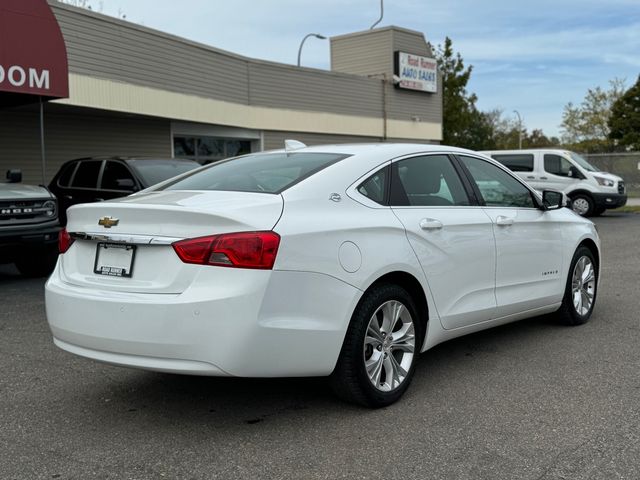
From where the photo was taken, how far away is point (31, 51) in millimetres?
11211

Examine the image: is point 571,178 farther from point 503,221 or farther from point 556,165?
point 503,221

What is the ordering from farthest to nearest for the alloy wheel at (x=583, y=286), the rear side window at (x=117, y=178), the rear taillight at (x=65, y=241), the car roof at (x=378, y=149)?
the rear side window at (x=117, y=178) → the alloy wheel at (x=583, y=286) → the car roof at (x=378, y=149) → the rear taillight at (x=65, y=241)

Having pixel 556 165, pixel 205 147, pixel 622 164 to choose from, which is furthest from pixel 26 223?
pixel 622 164

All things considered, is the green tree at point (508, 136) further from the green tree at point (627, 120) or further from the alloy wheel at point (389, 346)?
the alloy wheel at point (389, 346)

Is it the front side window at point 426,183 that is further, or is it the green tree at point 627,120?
the green tree at point 627,120

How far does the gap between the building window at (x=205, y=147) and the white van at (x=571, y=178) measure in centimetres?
759

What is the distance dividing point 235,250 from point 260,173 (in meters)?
1.13

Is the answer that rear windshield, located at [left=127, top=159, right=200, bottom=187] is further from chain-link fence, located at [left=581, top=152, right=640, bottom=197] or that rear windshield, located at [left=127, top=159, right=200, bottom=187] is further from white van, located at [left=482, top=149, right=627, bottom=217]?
chain-link fence, located at [left=581, top=152, right=640, bottom=197]

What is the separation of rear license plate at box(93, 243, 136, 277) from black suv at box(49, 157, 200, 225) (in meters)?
6.30

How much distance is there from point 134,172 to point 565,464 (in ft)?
27.0

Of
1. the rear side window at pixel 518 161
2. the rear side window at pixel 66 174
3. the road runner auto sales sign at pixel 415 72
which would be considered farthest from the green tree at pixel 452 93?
the rear side window at pixel 66 174

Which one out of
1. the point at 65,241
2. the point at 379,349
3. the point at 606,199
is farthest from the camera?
the point at 606,199

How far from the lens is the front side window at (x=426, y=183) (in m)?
4.60

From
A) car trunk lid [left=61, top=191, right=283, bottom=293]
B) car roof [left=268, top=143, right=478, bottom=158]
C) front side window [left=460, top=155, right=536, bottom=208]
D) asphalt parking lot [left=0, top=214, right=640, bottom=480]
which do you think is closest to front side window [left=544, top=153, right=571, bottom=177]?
front side window [left=460, top=155, right=536, bottom=208]
